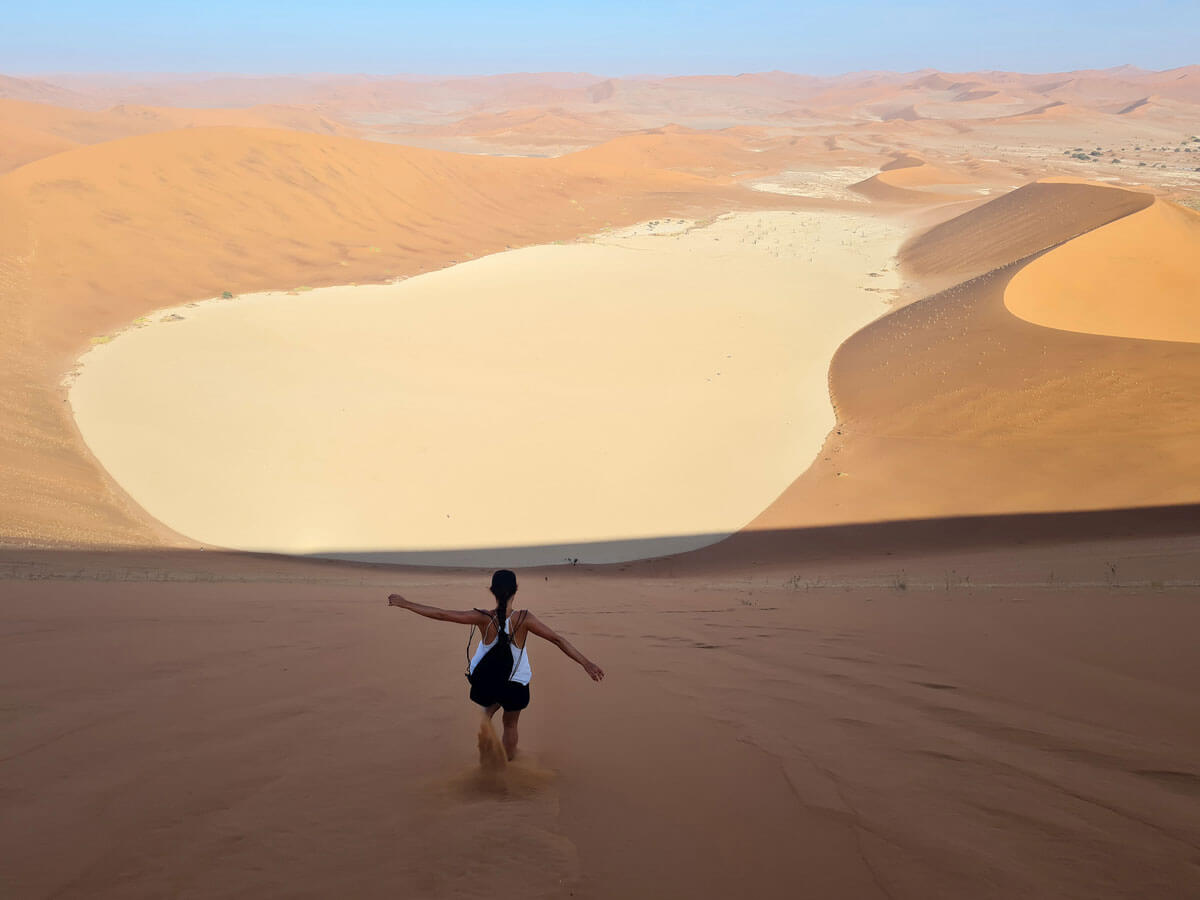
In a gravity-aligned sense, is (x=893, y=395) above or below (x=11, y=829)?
above

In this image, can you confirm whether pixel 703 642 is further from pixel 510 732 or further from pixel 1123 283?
pixel 1123 283

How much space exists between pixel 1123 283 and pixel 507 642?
59.7 feet

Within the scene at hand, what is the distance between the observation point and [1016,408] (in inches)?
541

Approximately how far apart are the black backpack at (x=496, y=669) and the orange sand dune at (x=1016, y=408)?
8999 mm

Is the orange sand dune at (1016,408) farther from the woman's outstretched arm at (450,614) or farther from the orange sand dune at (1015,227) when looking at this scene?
the woman's outstretched arm at (450,614)

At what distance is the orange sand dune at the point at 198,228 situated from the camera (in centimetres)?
1334

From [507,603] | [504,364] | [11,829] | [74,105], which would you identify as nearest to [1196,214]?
[504,364]

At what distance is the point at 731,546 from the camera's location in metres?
12.4

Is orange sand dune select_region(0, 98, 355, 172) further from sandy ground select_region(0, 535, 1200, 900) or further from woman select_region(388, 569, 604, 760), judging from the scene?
woman select_region(388, 569, 604, 760)

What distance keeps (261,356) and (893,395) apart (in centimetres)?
1353

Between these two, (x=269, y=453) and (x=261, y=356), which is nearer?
(x=269, y=453)

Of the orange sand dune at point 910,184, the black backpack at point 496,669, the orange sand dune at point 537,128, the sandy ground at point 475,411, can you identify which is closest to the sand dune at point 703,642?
the sandy ground at point 475,411

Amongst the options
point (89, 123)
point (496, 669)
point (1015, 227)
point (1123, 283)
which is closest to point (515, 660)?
point (496, 669)

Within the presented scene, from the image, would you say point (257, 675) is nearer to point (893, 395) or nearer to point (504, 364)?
point (893, 395)
